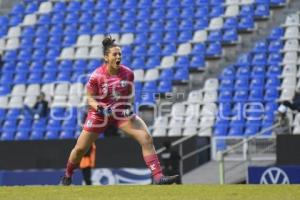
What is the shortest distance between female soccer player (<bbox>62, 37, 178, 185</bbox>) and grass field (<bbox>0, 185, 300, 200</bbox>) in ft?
2.23

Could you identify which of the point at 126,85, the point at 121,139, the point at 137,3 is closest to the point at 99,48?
the point at 137,3

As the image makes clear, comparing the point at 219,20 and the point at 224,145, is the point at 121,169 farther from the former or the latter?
the point at 219,20

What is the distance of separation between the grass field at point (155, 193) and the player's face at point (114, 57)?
1.90 meters

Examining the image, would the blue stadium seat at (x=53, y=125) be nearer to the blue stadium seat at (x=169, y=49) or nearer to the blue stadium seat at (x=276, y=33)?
the blue stadium seat at (x=169, y=49)

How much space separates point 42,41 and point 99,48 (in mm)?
2563

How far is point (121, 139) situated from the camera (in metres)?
24.0

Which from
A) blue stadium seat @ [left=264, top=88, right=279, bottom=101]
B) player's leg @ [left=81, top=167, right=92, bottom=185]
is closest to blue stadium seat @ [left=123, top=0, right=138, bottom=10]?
blue stadium seat @ [left=264, top=88, right=279, bottom=101]

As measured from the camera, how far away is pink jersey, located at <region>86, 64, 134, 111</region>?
44.0ft

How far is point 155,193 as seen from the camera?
12.2 metres

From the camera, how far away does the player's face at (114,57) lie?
13.3 m

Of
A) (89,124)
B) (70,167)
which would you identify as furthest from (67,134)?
(89,124)

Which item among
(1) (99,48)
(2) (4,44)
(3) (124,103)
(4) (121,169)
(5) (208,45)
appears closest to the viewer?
(3) (124,103)

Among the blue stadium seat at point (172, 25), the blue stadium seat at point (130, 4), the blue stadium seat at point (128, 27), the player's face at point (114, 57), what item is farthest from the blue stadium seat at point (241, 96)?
the player's face at point (114, 57)

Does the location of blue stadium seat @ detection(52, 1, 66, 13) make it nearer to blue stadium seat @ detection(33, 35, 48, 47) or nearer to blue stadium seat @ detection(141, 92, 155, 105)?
blue stadium seat @ detection(33, 35, 48, 47)
